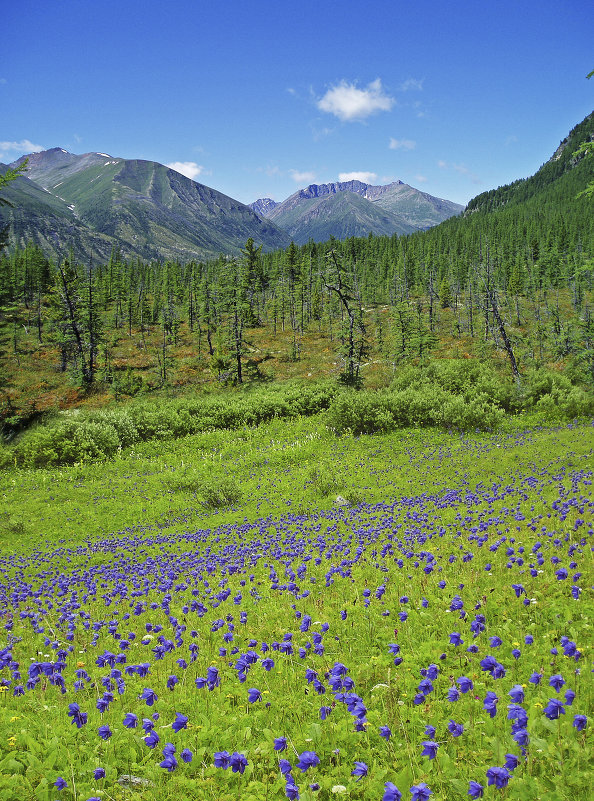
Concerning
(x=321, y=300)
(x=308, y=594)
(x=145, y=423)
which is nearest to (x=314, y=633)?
(x=308, y=594)

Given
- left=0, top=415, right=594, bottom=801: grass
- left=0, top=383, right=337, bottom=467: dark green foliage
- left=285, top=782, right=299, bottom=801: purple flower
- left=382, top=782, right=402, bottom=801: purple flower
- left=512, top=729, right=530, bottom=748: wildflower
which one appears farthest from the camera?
left=0, top=383, right=337, bottom=467: dark green foliage

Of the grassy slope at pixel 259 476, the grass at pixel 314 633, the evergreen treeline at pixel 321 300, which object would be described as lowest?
the grassy slope at pixel 259 476

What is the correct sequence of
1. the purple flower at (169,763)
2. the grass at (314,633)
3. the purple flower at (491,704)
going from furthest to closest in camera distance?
the grass at (314,633)
the purple flower at (491,704)
the purple flower at (169,763)

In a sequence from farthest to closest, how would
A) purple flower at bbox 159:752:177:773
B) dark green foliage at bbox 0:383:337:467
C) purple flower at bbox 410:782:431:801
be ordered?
dark green foliage at bbox 0:383:337:467 < purple flower at bbox 159:752:177:773 < purple flower at bbox 410:782:431:801

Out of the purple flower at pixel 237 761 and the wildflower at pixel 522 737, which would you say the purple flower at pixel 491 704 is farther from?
the purple flower at pixel 237 761

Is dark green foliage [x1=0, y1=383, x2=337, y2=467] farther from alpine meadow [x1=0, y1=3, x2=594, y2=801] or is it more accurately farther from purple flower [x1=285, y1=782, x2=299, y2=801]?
purple flower [x1=285, y1=782, x2=299, y2=801]

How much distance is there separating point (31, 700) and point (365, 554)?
5710mm

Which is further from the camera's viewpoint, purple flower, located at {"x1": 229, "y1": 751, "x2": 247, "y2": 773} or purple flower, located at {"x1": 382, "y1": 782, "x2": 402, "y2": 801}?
purple flower, located at {"x1": 229, "y1": 751, "x2": 247, "y2": 773}

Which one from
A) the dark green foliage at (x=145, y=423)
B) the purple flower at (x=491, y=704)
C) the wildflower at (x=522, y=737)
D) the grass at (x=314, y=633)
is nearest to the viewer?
the wildflower at (x=522, y=737)

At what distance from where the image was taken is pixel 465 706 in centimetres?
366

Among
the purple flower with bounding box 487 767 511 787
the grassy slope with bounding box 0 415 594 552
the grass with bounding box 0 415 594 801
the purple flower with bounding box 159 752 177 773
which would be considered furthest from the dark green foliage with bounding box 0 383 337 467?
the purple flower with bounding box 487 767 511 787

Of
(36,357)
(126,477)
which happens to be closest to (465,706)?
(126,477)

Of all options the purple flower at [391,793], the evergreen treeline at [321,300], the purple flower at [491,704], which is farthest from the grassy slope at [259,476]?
the evergreen treeline at [321,300]

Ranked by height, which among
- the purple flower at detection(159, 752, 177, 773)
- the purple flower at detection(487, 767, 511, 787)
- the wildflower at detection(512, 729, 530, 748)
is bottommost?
the purple flower at detection(159, 752, 177, 773)
